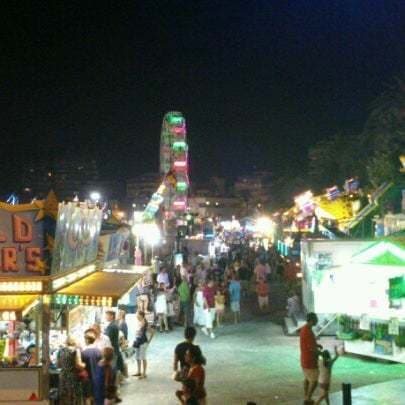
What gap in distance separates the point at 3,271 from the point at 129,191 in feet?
518

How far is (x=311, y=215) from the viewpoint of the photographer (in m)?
31.3

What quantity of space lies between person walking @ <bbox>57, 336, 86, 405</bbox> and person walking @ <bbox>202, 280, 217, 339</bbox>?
758 centimetres

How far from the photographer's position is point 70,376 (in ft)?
32.6

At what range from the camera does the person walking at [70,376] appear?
9.82 m

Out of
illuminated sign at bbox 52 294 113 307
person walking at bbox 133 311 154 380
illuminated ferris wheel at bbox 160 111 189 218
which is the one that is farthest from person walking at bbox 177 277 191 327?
illuminated ferris wheel at bbox 160 111 189 218

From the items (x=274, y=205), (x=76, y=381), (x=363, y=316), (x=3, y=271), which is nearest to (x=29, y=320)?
(x=76, y=381)

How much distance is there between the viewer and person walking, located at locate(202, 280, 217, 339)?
17.5 metres

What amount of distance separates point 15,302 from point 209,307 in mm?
9522

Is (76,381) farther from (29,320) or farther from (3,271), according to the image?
(29,320)

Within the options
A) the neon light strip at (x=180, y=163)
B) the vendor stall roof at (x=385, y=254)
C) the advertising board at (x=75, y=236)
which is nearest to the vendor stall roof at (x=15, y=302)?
the advertising board at (x=75, y=236)

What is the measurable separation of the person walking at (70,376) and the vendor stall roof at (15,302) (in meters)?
1.35

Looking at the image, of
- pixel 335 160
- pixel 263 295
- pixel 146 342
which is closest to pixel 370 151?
pixel 335 160

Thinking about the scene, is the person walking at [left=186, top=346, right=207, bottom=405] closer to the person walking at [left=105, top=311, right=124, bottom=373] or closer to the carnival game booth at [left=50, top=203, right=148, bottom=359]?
the carnival game booth at [left=50, top=203, right=148, bottom=359]

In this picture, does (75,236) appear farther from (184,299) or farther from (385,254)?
(184,299)
